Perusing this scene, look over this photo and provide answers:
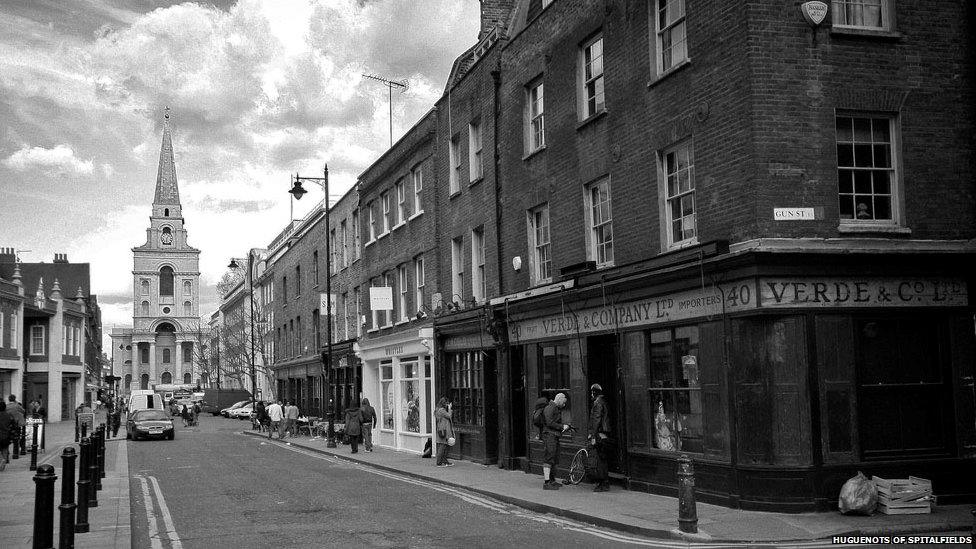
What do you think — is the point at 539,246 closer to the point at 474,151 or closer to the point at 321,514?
the point at 474,151

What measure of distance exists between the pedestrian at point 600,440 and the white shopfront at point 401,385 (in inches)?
425

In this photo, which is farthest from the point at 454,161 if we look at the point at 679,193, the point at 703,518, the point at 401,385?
the point at 703,518

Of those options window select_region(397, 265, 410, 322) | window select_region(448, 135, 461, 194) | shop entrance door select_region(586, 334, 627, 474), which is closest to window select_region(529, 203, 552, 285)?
shop entrance door select_region(586, 334, 627, 474)

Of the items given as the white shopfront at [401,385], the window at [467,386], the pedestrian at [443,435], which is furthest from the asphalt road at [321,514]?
the white shopfront at [401,385]

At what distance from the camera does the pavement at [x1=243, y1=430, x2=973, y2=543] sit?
11523mm

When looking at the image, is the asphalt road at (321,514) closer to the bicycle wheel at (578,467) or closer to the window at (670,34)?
the bicycle wheel at (578,467)

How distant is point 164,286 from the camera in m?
156

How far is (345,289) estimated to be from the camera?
39625 mm

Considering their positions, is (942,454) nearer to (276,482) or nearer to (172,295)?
(276,482)

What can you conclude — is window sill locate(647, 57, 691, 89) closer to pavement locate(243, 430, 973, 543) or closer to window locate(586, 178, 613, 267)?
window locate(586, 178, 613, 267)

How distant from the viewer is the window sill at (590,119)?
1800 centimetres

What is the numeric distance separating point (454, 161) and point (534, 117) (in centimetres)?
558

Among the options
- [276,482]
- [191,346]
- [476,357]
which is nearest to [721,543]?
[276,482]

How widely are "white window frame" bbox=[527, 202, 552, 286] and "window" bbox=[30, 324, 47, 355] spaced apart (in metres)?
51.5
